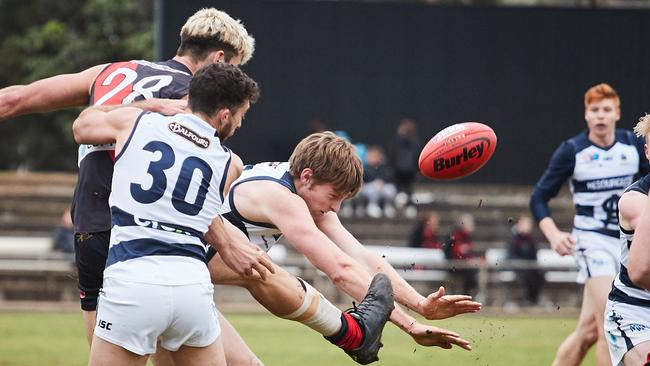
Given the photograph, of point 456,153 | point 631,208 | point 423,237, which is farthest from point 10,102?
point 423,237

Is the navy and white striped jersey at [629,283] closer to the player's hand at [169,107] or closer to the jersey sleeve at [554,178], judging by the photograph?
the player's hand at [169,107]

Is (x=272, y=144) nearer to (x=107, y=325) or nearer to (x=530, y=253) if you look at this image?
(x=530, y=253)

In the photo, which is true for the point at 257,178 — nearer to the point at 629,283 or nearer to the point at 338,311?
the point at 338,311

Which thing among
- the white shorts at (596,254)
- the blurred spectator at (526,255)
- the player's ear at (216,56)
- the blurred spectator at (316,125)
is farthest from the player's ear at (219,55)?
the blurred spectator at (316,125)

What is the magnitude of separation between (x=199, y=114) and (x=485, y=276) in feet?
44.6

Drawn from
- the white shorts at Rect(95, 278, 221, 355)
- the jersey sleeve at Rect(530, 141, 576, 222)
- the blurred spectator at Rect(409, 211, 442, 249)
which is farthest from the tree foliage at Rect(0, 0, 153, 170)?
the white shorts at Rect(95, 278, 221, 355)

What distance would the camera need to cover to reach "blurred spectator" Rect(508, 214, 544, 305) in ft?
59.2

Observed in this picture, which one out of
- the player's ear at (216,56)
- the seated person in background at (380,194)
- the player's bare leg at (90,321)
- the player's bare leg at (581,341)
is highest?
the player's ear at (216,56)

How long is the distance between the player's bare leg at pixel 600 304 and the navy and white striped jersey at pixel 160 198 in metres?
4.10

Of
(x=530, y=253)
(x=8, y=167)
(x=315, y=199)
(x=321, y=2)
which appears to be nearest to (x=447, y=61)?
(x=321, y=2)

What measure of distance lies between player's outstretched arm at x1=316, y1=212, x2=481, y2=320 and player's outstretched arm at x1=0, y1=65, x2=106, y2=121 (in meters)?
1.61

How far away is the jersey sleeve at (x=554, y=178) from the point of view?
29.4 feet

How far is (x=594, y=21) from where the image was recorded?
23219 millimetres

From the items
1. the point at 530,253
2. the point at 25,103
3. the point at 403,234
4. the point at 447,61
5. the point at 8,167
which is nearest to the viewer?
the point at 25,103
